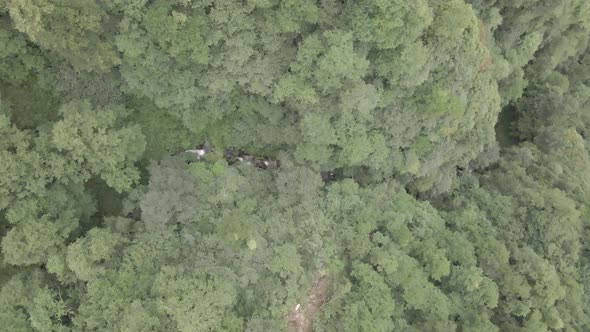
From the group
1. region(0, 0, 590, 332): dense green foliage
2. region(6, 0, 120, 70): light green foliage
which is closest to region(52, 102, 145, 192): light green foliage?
region(0, 0, 590, 332): dense green foliage

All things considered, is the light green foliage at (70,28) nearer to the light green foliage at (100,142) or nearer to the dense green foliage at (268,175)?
the dense green foliage at (268,175)

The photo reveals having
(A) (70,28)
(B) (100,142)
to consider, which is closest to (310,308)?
(B) (100,142)

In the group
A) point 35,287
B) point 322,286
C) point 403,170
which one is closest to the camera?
point 35,287

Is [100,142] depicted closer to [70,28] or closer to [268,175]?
[70,28]

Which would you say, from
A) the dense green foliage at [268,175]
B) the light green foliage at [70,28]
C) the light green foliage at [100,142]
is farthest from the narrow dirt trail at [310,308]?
the light green foliage at [70,28]

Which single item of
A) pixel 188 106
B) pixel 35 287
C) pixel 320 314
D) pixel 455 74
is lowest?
pixel 35 287

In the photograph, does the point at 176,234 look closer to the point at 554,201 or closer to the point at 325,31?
the point at 325,31

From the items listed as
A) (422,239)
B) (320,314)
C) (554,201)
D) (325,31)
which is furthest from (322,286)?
(554,201)
